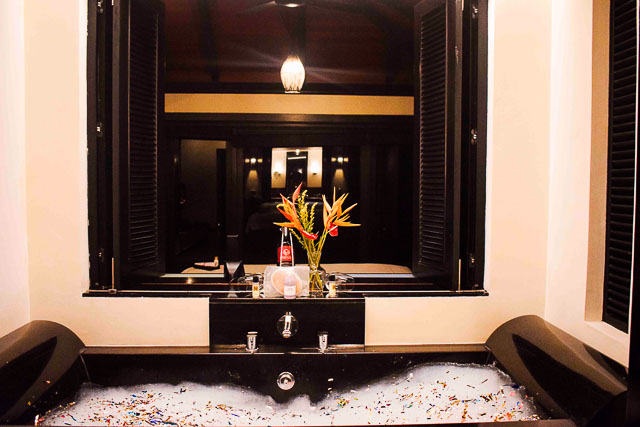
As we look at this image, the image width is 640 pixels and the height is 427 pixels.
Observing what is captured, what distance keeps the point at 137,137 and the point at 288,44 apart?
0.81 m

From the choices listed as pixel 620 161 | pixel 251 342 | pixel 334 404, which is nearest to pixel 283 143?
pixel 251 342

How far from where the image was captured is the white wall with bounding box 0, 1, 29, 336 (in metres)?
1.70

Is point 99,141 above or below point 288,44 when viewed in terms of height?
below

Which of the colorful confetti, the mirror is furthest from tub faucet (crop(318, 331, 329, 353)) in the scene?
the mirror

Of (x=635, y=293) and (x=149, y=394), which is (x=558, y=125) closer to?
(x=635, y=293)

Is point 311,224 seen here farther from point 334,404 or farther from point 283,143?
point 334,404

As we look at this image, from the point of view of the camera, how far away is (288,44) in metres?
2.10

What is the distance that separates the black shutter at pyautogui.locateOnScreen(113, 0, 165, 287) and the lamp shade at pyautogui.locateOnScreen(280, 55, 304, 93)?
0.55 meters

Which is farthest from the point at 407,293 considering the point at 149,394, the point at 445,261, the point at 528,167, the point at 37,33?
the point at 37,33

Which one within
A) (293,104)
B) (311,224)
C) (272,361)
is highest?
(293,104)

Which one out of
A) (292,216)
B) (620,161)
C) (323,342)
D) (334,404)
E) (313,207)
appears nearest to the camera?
(620,161)

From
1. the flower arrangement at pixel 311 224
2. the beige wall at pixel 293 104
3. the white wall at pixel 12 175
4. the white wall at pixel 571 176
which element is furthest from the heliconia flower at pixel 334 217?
the white wall at pixel 12 175

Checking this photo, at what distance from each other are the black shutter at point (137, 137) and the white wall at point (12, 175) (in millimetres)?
352

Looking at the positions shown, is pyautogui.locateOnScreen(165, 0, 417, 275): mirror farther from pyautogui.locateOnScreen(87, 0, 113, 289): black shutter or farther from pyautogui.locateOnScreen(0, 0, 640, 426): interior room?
pyautogui.locateOnScreen(87, 0, 113, 289): black shutter
